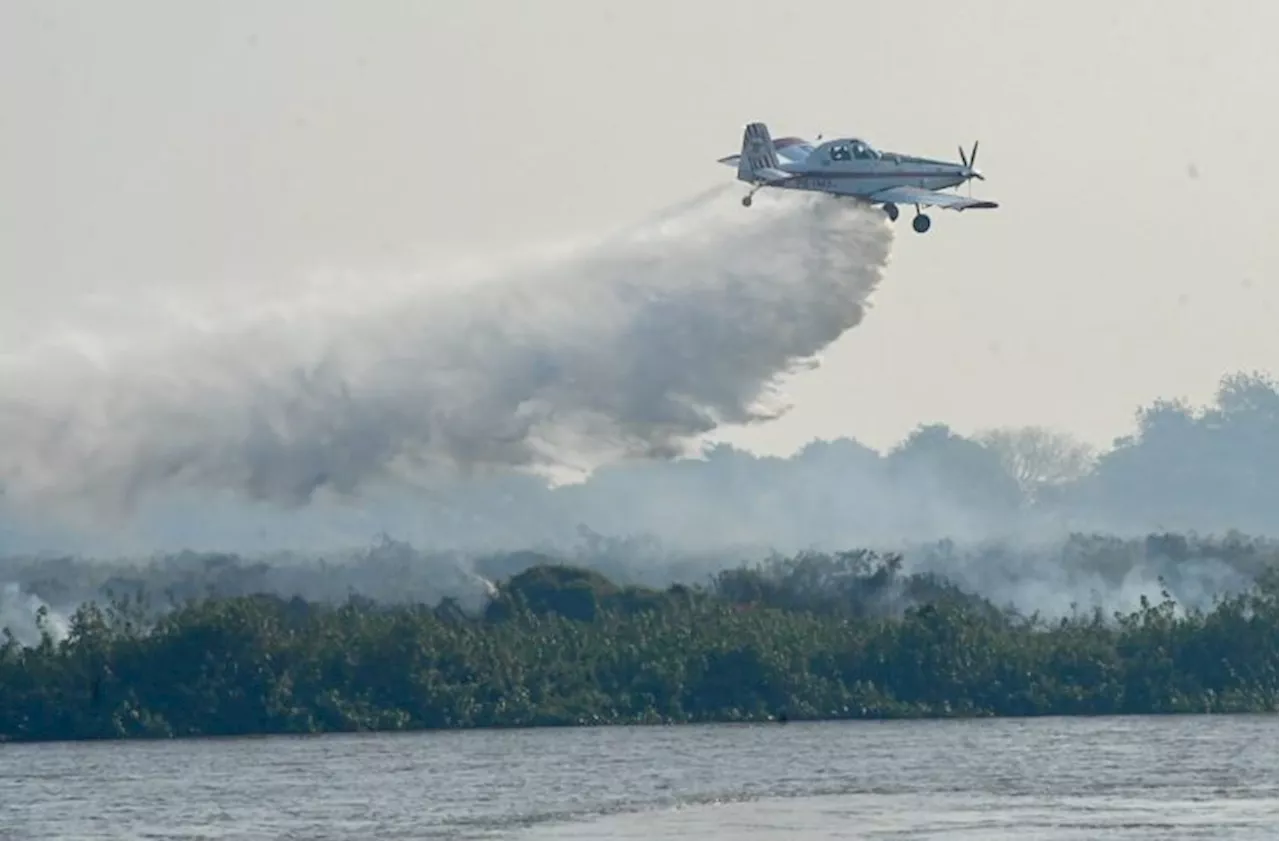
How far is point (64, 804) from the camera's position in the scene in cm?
5434

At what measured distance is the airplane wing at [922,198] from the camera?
65.8 meters

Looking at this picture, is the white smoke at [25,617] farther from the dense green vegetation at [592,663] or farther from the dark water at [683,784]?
the dark water at [683,784]

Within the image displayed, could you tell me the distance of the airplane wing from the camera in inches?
2591

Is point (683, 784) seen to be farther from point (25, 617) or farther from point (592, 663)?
point (25, 617)

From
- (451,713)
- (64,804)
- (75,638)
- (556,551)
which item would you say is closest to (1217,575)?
(556,551)

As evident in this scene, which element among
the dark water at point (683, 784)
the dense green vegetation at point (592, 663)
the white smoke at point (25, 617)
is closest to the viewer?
the dark water at point (683, 784)

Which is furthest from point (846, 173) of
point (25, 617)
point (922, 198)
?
point (25, 617)

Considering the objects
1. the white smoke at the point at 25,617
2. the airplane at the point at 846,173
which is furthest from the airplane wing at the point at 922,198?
the white smoke at the point at 25,617

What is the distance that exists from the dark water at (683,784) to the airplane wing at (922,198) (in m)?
11.0

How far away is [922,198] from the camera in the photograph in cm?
6612

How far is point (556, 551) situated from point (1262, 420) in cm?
3627

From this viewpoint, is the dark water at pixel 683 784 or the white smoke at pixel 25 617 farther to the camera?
the white smoke at pixel 25 617

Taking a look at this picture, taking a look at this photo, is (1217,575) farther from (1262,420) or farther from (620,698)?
(1262,420)

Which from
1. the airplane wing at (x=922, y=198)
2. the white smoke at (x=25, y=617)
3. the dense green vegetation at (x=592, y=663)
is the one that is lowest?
the dense green vegetation at (x=592, y=663)
